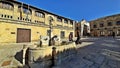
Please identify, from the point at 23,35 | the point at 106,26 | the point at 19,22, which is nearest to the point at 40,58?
the point at 19,22

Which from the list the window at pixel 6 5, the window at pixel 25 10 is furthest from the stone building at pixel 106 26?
the window at pixel 6 5

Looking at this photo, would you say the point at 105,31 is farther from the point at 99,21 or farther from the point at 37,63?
the point at 37,63

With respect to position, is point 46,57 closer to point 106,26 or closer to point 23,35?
point 23,35

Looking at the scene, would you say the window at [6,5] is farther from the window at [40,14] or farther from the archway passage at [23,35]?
the window at [40,14]

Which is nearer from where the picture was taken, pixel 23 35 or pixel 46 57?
pixel 46 57

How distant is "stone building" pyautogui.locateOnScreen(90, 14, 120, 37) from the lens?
118 ft

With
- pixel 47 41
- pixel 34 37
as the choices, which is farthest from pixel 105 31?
pixel 47 41

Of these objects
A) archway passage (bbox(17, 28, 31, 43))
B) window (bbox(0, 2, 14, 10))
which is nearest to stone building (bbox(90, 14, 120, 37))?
archway passage (bbox(17, 28, 31, 43))

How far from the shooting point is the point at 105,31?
38.8 meters

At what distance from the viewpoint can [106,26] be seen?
38562mm

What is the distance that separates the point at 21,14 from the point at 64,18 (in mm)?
14634

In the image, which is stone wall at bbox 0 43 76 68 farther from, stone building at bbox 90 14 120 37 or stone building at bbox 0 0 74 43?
stone building at bbox 90 14 120 37

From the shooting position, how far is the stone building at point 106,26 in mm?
36031

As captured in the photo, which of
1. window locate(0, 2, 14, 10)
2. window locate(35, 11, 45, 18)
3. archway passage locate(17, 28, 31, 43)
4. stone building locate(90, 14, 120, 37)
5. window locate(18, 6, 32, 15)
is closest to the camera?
archway passage locate(17, 28, 31, 43)
